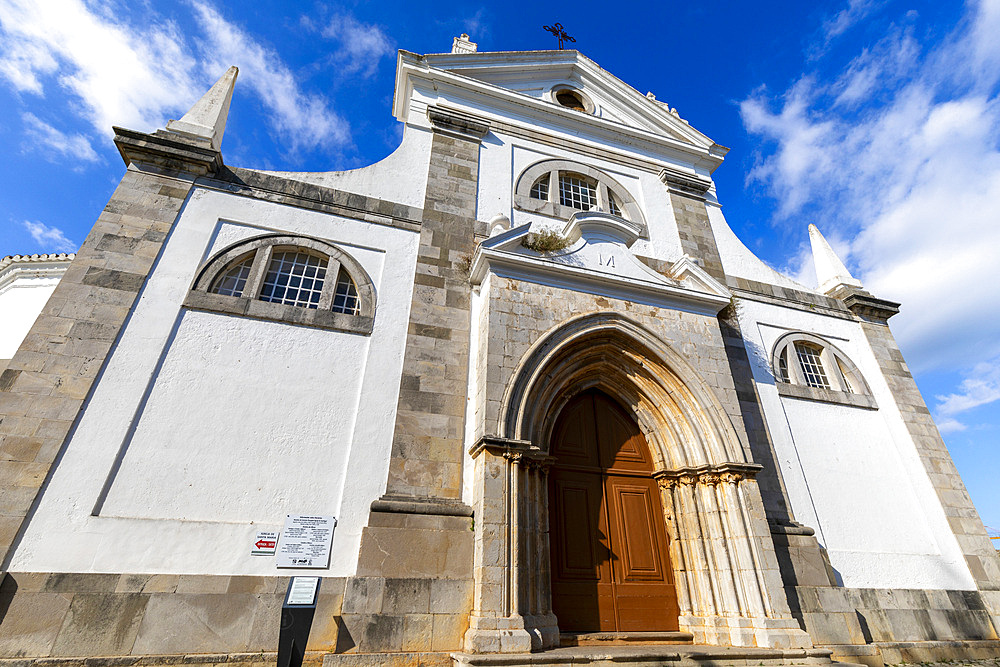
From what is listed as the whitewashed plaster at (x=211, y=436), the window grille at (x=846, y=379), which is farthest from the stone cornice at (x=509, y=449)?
the window grille at (x=846, y=379)

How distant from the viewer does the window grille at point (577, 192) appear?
31.1 feet

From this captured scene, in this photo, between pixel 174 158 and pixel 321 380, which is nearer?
pixel 321 380

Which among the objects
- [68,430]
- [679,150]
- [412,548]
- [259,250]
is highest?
[679,150]

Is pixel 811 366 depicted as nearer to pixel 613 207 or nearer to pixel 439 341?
pixel 613 207

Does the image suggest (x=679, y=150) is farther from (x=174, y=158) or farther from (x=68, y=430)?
(x=68, y=430)

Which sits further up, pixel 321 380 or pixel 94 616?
pixel 321 380

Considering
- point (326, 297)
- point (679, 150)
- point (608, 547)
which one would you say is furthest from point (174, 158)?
point (679, 150)

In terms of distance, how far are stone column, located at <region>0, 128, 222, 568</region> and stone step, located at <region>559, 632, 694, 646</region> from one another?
5691mm

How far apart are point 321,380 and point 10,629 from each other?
3441mm

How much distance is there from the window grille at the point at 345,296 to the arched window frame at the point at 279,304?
0.08 meters

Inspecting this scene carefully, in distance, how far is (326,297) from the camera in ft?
22.0

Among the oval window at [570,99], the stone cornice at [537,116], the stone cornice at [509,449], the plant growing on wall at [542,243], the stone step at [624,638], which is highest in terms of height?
the oval window at [570,99]

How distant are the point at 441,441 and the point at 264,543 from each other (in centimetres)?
219

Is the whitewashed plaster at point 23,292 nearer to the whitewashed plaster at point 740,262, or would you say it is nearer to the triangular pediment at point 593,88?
the triangular pediment at point 593,88
